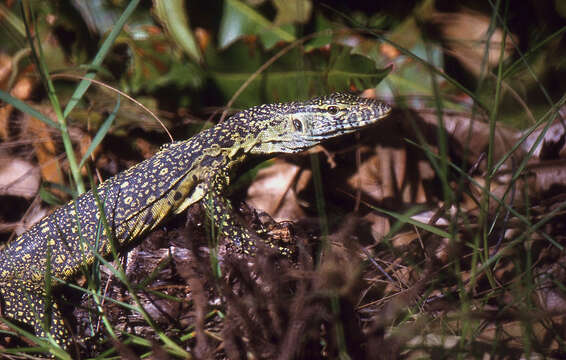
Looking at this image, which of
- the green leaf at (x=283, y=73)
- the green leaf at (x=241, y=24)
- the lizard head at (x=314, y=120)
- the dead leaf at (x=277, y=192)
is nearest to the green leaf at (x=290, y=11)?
the green leaf at (x=241, y=24)

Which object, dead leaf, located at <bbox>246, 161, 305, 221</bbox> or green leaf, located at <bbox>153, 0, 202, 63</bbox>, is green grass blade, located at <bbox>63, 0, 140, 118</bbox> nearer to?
green leaf, located at <bbox>153, 0, 202, 63</bbox>

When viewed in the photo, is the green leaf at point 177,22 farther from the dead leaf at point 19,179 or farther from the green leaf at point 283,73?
the dead leaf at point 19,179

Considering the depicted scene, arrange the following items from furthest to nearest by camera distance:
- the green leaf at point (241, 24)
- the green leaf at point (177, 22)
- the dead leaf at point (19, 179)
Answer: the green leaf at point (241, 24)
the green leaf at point (177, 22)
the dead leaf at point (19, 179)

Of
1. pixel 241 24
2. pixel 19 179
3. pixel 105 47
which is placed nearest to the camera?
pixel 105 47

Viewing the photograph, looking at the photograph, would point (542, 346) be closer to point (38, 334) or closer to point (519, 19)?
point (38, 334)

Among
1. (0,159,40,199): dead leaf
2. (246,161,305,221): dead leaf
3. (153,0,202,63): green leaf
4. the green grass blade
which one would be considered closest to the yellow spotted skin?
(246,161,305,221): dead leaf

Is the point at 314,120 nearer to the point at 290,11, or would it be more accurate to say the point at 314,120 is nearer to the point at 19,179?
the point at 290,11

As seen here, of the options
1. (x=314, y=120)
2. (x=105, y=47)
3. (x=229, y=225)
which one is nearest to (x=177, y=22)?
(x=105, y=47)

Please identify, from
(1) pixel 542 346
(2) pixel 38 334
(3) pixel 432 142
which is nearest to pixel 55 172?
(2) pixel 38 334
